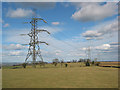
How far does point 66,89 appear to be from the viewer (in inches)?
546

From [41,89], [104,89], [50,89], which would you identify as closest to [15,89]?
[41,89]

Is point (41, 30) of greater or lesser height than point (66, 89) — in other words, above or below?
above

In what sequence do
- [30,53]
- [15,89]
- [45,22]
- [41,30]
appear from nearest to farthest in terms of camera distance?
[15,89]
[30,53]
[41,30]
[45,22]

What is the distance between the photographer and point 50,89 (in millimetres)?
13938

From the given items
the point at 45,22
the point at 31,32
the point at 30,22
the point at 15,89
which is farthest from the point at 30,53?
the point at 15,89

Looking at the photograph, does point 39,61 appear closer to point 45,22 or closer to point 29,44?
point 29,44

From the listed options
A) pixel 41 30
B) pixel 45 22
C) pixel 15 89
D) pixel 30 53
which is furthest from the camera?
pixel 45 22

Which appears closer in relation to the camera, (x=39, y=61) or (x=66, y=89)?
(x=66, y=89)

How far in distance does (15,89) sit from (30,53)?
38.5 m

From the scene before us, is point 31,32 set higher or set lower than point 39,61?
higher

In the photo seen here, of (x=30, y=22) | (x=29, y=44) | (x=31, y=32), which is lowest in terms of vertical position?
(x=29, y=44)

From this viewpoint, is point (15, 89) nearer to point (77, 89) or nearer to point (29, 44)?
point (77, 89)

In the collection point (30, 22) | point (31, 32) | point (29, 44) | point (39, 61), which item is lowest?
point (39, 61)

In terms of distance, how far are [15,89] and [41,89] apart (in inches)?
100
